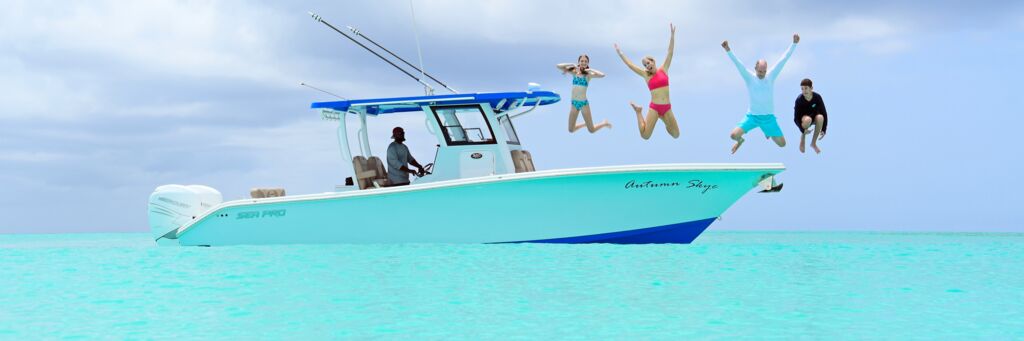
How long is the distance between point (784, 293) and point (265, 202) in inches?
344

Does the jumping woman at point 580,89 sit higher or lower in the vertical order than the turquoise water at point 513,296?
higher

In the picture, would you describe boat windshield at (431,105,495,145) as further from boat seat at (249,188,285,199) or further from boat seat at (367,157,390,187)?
boat seat at (249,188,285,199)

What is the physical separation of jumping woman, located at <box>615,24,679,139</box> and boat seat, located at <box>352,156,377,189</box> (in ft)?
17.0

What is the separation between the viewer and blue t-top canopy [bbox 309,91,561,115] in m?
15.0

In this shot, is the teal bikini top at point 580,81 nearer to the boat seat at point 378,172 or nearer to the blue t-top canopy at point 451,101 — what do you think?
the blue t-top canopy at point 451,101

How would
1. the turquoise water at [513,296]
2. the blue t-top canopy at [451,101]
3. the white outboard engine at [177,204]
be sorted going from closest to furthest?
the turquoise water at [513,296] < the blue t-top canopy at [451,101] < the white outboard engine at [177,204]

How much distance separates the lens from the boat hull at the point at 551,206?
45.5ft

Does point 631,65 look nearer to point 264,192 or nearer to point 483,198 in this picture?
point 483,198

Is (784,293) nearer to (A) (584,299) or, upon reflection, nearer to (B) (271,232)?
(A) (584,299)

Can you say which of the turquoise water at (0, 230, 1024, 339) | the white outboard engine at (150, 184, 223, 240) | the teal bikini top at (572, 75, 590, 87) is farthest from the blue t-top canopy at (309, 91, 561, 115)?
the white outboard engine at (150, 184, 223, 240)

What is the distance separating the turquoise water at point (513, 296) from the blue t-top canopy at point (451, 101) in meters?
2.20

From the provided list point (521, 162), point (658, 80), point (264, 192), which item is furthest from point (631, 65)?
point (264, 192)

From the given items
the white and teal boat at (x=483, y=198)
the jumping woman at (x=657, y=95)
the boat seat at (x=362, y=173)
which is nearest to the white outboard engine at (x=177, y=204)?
the white and teal boat at (x=483, y=198)

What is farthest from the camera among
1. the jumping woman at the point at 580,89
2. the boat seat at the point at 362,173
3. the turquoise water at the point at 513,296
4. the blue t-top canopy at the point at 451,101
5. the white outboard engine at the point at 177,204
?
the white outboard engine at the point at 177,204
